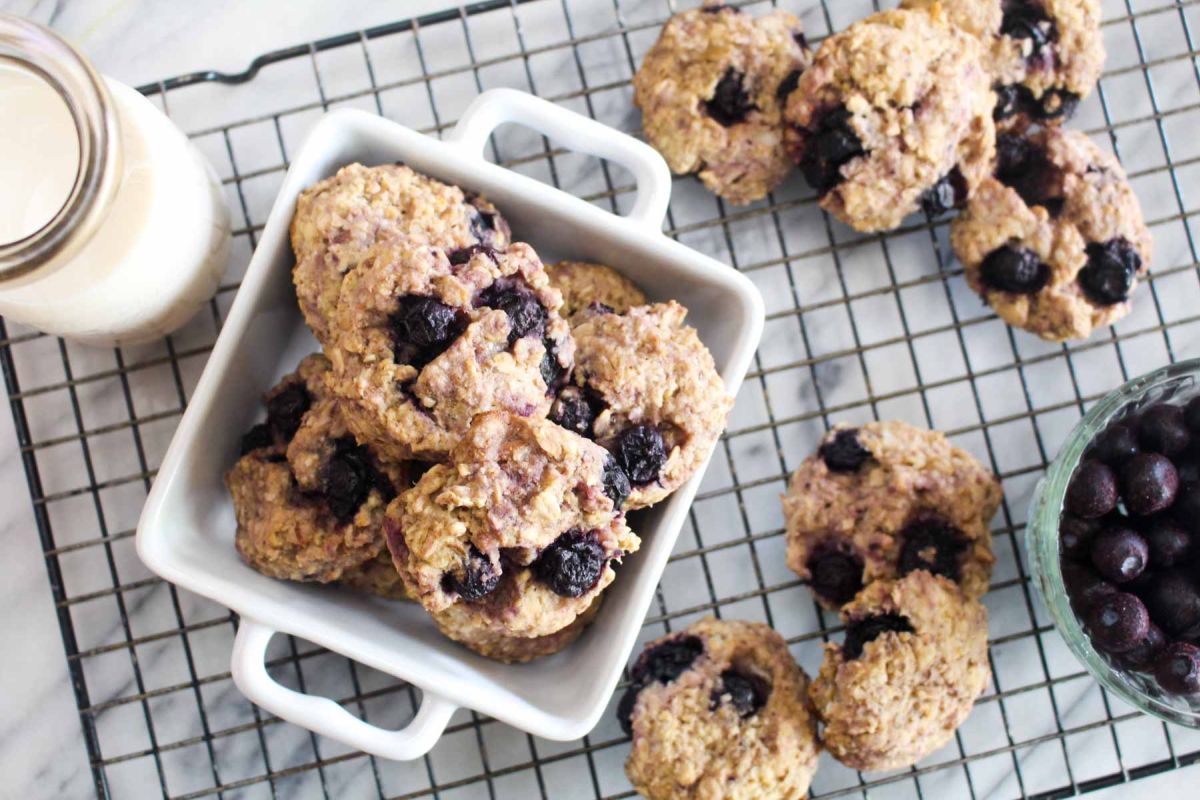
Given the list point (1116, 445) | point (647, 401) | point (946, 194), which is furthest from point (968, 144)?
point (647, 401)

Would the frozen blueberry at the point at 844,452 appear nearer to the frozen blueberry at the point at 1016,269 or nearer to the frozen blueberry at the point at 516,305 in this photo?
the frozen blueberry at the point at 1016,269

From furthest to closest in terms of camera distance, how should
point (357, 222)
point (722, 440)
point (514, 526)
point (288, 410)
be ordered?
point (722, 440), point (288, 410), point (357, 222), point (514, 526)

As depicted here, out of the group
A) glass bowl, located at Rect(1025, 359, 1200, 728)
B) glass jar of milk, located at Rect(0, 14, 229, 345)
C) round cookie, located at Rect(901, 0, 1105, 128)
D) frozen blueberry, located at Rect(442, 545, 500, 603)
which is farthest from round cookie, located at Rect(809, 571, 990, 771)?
glass jar of milk, located at Rect(0, 14, 229, 345)

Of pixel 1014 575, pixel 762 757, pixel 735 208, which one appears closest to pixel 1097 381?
pixel 1014 575

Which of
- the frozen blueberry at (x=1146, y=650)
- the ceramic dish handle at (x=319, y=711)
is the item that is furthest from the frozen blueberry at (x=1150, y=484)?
the ceramic dish handle at (x=319, y=711)

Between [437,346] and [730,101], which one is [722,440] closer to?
[730,101]

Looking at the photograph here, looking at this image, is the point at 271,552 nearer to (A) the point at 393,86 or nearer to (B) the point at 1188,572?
(A) the point at 393,86
